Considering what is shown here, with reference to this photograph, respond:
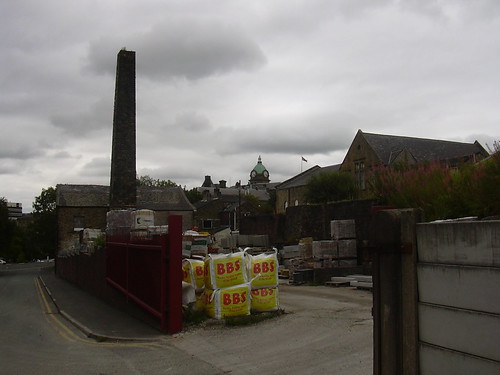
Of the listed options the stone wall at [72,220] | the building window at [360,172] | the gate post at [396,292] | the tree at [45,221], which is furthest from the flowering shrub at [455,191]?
the tree at [45,221]

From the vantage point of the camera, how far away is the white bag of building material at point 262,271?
1155cm

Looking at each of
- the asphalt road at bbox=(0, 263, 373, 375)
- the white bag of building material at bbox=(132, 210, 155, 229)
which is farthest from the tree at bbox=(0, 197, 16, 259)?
Result: the asphalt road at bbox=(0, 263, 373, 375)

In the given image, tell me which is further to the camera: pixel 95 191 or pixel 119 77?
pixel 95 191

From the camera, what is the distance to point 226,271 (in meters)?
11.3

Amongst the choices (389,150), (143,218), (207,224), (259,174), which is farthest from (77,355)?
(259,174)

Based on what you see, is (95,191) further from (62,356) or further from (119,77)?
(62,356)

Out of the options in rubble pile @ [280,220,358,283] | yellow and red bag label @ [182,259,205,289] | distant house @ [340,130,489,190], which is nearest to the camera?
yellow and red bag label @ [182,259,205,289]

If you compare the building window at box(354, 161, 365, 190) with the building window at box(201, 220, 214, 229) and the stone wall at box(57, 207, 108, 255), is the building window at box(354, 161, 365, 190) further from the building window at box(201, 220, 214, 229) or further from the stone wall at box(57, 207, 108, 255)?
the building window at box(201, 220, 214, 229)

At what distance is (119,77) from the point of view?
33.6 meters

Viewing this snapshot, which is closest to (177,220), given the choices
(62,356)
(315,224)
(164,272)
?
(164,272)

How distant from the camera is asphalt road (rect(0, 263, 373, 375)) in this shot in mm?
7816

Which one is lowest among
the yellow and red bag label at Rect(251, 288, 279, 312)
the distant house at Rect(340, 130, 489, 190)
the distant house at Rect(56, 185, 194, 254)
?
the yellow and red bag label at Rect(251, 288, 279, 312)

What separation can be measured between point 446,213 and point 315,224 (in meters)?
20.7

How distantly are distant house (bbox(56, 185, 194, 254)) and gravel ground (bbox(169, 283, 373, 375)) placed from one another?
43.0 metres
